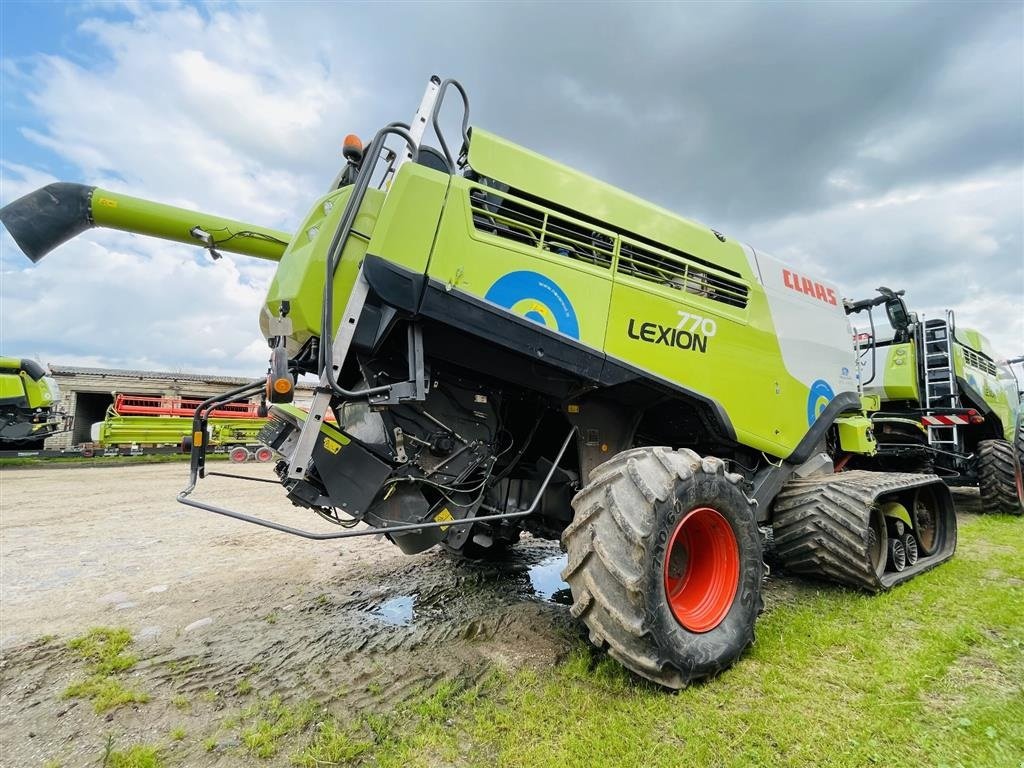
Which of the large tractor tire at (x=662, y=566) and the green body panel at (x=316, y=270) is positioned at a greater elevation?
the green body panel at (x=316, y=270)

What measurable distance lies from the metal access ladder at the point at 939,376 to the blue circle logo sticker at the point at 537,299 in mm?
7269

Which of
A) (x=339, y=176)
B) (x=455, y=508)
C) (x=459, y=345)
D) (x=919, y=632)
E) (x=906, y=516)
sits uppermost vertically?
(x=339, y=176)

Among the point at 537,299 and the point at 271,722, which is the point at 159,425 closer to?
the point at 271,722

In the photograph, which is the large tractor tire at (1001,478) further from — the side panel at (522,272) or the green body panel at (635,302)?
the side panel at (522,272)

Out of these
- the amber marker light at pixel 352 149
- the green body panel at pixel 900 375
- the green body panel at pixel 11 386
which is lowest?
the green body panel at pixel 11 386

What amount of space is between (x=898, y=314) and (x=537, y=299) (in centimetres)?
675

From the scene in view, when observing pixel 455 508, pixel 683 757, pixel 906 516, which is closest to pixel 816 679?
pixel 683 757

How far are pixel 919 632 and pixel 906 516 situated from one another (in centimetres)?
161

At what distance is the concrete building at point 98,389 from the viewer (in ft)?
60.3

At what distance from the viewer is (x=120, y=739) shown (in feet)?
7.65

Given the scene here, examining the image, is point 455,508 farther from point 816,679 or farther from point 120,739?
point 816,679

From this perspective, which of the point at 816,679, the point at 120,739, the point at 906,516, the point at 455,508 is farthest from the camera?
the point at 906,516

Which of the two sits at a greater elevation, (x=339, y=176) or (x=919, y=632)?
(x=339, y=176)

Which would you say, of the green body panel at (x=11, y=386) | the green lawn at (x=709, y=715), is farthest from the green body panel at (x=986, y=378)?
the green body panel at (x=11, y=386)
